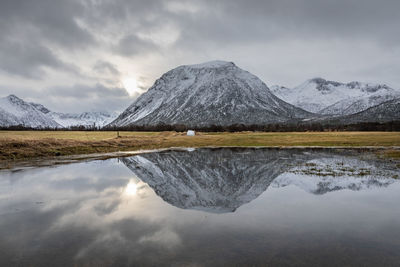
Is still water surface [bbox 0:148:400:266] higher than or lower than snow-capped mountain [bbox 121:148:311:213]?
higher

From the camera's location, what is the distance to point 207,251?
983 cm

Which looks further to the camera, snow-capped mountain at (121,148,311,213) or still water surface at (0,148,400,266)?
snow-capped mountain at (121,148,311,213)

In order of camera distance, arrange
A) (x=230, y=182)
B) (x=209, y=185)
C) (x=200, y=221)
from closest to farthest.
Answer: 1. (x=200, y=221)
2. (x=209, y=185)
3. (x=230, y=182)

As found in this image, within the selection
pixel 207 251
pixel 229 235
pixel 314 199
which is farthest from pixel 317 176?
pixel 207 251

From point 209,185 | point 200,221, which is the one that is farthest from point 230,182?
point 200,221

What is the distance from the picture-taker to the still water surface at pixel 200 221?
371 inches

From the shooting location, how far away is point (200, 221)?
43.7 feet

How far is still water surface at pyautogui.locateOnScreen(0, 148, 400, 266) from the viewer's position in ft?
30.9

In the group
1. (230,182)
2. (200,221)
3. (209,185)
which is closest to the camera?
(200,221)

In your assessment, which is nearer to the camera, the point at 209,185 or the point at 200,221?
the point at 200,221

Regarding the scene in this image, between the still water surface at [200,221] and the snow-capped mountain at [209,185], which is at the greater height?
the still water surface at [200,221]

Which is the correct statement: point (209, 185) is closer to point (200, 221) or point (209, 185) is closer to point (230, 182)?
point (230, 182)

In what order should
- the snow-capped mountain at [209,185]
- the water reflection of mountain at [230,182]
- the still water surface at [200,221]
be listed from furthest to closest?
1. the water reflection of mountain at [230,182]
2. the snow-capped mountain at [209,185]
3. the still water surface at [200,221]

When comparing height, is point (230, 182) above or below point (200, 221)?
below
